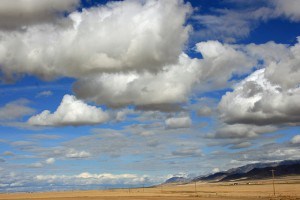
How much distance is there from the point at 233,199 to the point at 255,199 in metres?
5.66

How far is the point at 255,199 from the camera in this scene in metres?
108

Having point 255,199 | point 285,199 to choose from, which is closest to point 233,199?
point 255,199

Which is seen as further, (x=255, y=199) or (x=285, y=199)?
(x=255, y=199)

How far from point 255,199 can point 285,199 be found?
970cm

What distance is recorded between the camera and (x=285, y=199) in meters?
100

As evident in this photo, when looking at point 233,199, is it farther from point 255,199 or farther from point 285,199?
point 285,199

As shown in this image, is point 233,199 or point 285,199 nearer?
point 285,199

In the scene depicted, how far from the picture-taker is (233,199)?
108125mm

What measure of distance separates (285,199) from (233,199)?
13.6 meters
